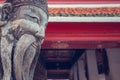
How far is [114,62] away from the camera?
5.15 metres

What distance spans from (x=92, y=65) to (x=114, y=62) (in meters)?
0.57

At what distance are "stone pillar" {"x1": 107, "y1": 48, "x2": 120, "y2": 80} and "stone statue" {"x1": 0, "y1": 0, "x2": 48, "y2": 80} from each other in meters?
3.67

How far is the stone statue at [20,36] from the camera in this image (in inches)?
59.1

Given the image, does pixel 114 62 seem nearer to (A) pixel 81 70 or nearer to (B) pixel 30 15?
(A) pixel 81 70

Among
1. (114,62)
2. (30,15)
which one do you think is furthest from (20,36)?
(114,62)

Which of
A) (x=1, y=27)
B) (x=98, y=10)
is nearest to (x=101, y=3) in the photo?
(x=98, y=10)

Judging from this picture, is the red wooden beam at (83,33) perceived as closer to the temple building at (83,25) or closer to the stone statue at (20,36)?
the temple building at (83,25)

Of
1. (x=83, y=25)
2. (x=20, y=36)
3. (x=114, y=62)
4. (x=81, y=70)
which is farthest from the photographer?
(x=81, y=70)

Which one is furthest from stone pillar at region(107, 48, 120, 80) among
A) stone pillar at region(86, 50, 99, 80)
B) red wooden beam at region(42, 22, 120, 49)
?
red wooden beam at region(42, 22, 120, 49)

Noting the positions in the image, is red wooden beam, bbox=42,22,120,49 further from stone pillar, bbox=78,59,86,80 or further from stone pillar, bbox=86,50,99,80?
stone pillar, bbox=78,59,86,80

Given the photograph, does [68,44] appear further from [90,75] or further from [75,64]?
[75,64]

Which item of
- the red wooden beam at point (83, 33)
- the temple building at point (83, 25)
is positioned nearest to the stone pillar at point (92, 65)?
the temple building at point (83, 25)

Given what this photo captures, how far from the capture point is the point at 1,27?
63.4 inches

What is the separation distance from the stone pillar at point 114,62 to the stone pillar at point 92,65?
0.41 metres
